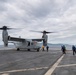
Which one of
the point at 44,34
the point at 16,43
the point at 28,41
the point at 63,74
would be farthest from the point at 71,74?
the point at 44,34

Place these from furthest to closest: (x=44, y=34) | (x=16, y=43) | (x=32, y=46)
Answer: (x=44, y=34) → (x=16, y=43) → (x=32, y=46)

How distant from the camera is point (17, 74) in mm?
11406

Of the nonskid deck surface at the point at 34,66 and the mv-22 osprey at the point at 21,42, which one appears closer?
the nonskid deck surface at the point at 34,66

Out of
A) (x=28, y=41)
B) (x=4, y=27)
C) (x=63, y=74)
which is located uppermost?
(x=4, y=27)

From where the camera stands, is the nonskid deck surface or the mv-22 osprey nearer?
the nonskid deck surface

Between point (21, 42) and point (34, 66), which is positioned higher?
point (21, 42)

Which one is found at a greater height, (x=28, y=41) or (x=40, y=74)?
(x=28, y=41)

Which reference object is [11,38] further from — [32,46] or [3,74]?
[3,74]

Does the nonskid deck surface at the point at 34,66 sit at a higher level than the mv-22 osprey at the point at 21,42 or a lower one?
lower

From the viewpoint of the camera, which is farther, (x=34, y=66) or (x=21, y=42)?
(x=21, y=42)

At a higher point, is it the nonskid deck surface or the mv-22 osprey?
the mv-22 osprey

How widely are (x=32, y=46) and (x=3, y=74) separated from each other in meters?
45.4

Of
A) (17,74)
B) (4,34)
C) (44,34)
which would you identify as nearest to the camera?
(17,74)

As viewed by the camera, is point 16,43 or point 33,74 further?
point 16,43
